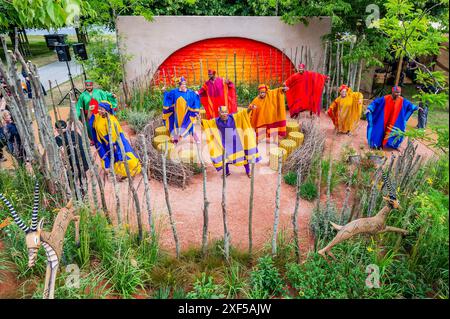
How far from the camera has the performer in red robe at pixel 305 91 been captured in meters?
7.92

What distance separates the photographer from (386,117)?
255 inches

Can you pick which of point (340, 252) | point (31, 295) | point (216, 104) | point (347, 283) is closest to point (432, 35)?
point (340, 252)

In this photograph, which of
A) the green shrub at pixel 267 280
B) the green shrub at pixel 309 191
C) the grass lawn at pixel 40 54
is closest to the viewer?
the green shrub at pixel 267 280

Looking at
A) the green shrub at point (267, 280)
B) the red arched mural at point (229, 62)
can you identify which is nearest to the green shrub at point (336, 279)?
the green shrub at point (267, 280)

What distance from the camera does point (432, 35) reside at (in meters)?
3.95

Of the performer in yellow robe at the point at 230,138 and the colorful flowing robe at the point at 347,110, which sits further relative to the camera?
the colorful flowing robe at the point at 347,110

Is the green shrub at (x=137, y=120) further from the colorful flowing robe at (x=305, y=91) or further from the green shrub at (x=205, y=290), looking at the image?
the green shrub at (x=205, y=290)

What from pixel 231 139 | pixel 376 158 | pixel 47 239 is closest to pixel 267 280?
pixel 47 239

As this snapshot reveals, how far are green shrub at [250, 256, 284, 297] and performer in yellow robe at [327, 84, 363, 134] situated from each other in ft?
15.5

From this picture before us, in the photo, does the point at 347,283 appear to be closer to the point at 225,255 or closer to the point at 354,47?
the point at 225,255

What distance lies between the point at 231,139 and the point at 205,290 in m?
2.91

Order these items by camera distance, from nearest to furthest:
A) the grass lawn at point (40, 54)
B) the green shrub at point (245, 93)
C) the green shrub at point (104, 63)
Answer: the green shrub at point (104, 63)
the green shrub at point (245, 93)
the grass lawn at point (40, 54)

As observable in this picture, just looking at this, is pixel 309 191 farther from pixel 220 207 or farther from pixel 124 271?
pixel 124 271

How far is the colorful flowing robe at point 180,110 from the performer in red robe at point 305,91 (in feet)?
8.28
